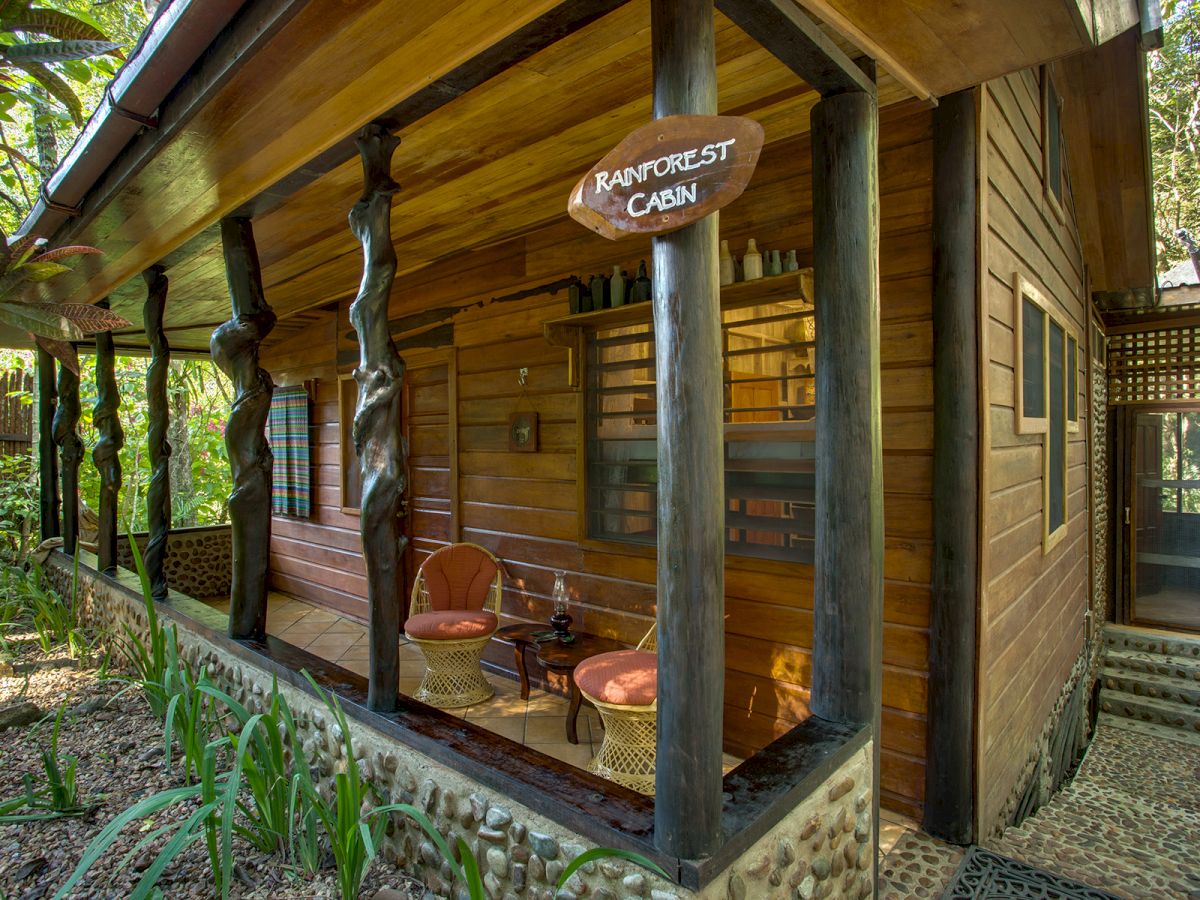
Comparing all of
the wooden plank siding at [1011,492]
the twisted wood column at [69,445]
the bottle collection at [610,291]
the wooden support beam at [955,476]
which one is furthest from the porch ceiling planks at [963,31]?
the twisted wood column at [69,445]

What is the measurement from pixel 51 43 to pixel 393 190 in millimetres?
1406

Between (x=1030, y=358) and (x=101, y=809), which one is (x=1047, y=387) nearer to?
(x=1030, y=358)

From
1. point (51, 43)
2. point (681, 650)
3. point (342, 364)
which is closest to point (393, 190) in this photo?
point (51, 43)

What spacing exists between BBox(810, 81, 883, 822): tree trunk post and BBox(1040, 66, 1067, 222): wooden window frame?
2.30m

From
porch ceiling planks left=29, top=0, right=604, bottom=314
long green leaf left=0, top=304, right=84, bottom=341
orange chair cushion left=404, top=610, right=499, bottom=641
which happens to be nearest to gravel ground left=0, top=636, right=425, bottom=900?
orange chair cushion left=404, top=610, right=499, bottom=641

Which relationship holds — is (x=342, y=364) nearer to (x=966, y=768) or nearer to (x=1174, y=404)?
(x=966, y=768)

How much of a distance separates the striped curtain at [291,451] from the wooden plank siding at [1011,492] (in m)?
5.01

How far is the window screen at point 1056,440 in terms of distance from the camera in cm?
344

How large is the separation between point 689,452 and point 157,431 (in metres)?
3.48

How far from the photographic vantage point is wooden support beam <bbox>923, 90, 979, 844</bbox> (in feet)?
7.38

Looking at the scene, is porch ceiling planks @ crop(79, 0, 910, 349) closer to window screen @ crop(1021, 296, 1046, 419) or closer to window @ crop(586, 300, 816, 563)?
window @ crop(586, 300, 816, 563)

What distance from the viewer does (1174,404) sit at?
5715mm

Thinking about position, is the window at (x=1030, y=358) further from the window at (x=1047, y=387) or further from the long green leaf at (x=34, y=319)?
the long green leaf at (x=34, y=319)

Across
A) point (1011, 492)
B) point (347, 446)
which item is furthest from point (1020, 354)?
point (347, 446)
